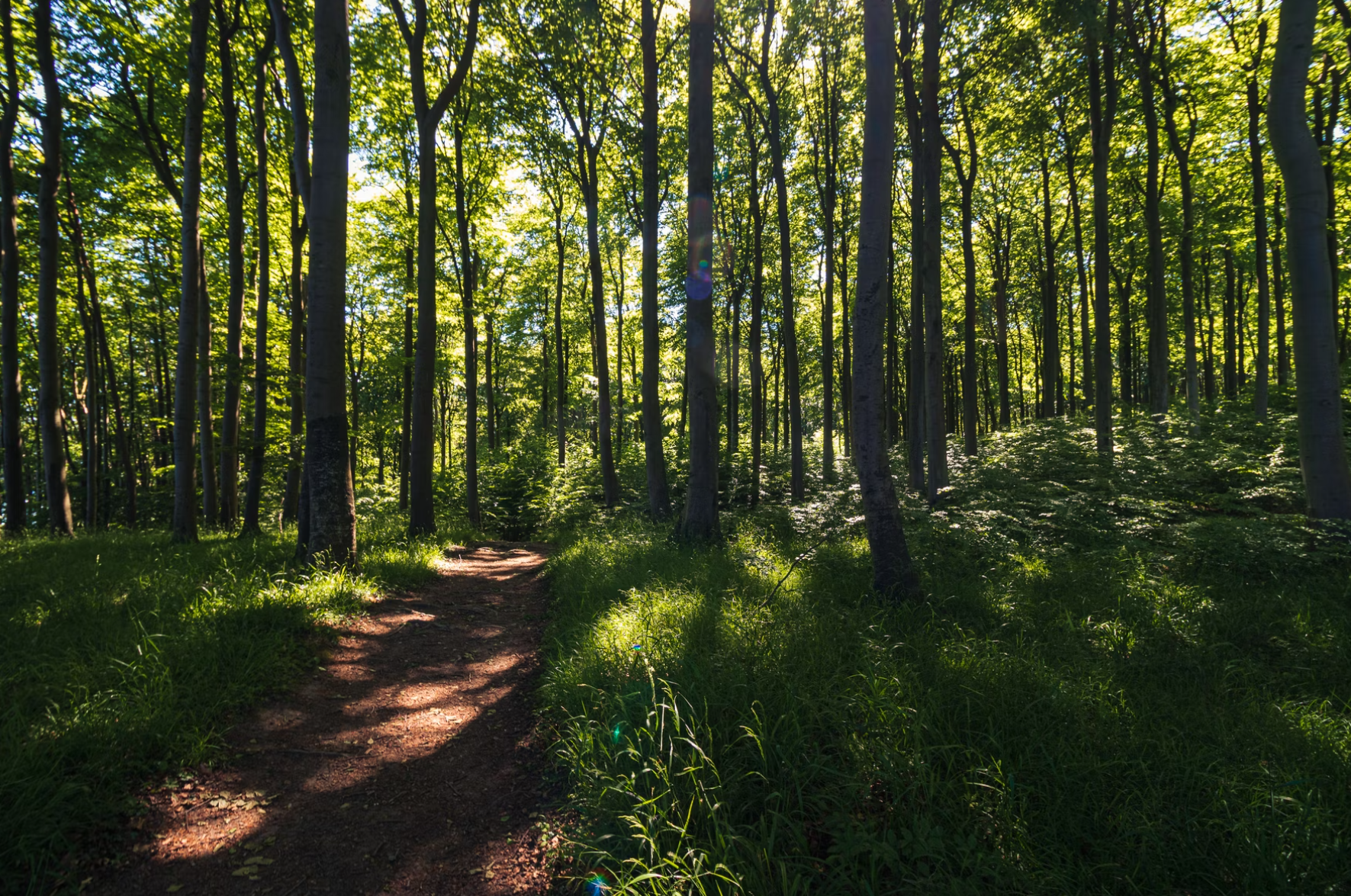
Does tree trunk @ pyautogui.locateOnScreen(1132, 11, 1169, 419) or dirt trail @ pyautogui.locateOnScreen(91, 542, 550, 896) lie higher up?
tree trunk @ pyautogui.locateOnScreen(1132, 11, 1169, 419)

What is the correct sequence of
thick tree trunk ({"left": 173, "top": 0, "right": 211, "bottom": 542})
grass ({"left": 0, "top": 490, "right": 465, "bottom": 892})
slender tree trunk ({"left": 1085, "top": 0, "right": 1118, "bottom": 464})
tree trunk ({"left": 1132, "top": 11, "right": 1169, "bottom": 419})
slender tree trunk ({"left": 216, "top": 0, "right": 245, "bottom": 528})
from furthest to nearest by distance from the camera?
1. tree trunk ({"left": 1132, "top": 11, "right": 1169, "bottom": 419})
2. slender tree trunk ({"left": 1085, "top": 0, "right": 1118, "bottom": 464})
3. slender tree trunk ({"left": 216, "top": 0, "right": 245, "bottom": 528})
4. thick tree trunk ({"left": 173, "top": 0, "right": 211, "bottom": 542})
5. grass ({"left": 0, "top": 490, "right": 465, "bottom": 892})

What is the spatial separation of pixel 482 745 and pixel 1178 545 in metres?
8.45

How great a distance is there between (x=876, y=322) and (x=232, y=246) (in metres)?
12.1

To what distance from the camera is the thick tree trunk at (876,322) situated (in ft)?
17.1

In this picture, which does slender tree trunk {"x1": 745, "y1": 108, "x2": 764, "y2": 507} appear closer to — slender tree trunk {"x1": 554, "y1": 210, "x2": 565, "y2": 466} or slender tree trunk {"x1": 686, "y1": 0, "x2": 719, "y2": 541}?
slender tree trunk {"x1": 686, "y1": 0, "x2": 719, "y2": 541}

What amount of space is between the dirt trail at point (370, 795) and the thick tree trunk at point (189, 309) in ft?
21.3

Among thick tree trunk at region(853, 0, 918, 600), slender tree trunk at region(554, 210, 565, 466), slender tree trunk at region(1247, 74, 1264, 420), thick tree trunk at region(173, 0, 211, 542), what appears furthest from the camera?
slender tree trunk at region(554, 210, 565, 466)

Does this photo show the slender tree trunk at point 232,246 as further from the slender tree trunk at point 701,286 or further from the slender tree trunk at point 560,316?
the slender tree trunk at point 560,316

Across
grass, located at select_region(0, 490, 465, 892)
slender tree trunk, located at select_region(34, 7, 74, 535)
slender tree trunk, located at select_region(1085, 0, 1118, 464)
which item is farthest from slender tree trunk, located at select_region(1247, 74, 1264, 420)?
slender tree trunk, located at select_region(34, 7, 74, 535)

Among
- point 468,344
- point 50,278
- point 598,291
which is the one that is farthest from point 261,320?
point 598,291

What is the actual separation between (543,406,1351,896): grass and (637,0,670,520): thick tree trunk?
5.65 metres

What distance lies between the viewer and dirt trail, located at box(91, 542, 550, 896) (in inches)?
98.1

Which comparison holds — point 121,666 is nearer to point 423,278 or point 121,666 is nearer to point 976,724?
point 976,724

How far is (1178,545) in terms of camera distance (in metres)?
6.65
